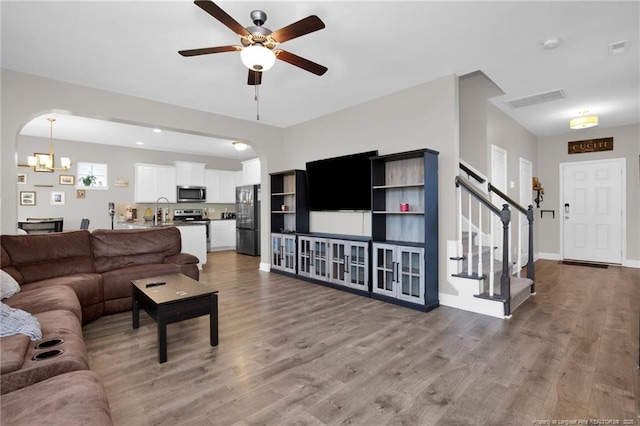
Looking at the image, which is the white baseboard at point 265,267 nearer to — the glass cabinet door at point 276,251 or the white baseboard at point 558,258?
the glass cabinet door at point 276,251

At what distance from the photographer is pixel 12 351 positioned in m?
1.54

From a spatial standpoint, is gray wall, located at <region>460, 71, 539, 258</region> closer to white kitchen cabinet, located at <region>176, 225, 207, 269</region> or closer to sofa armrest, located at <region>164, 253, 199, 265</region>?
sofa armrest, located at <region>164, 253, 199, 265</region>

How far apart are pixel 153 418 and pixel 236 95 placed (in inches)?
154

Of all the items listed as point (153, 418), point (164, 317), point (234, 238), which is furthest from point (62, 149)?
point (153, 418)

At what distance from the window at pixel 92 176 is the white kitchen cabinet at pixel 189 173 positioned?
1655mm

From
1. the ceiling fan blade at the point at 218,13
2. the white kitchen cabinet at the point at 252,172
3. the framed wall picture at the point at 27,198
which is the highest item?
the ceiling fan blade at the point at 218,13

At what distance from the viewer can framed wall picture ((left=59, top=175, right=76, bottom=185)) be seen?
275 inches

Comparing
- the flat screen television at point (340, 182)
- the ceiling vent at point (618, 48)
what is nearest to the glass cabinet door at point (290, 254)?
the flat screen television at point (340, 182)

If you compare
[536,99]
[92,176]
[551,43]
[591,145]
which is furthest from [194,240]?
[591,145]

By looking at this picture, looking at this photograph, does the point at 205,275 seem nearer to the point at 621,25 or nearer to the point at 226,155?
the point at 226,155

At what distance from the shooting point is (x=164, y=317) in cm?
243

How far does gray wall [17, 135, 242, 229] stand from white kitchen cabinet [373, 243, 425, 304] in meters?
6.82

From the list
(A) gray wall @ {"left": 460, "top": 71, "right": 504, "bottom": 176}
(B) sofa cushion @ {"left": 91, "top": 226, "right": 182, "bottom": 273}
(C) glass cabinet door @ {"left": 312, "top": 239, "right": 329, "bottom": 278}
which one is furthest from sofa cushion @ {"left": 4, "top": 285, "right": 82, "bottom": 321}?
(A) gray wall @ {"left": 460, "top": 71, "right": 504, "bottom": 176}

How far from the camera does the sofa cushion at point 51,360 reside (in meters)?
1.40
